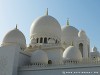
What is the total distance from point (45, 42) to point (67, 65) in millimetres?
7788

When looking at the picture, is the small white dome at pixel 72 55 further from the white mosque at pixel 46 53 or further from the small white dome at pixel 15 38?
the small white dome at pixel 15 38

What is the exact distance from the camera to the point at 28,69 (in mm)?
18969

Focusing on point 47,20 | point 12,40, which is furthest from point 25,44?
point 47,20

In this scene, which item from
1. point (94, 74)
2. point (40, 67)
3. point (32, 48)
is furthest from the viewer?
point (32, 48)

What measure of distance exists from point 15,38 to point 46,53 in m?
4.62

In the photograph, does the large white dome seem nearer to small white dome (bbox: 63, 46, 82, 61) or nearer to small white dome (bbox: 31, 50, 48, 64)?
small white dome (bbox: 31, 50, 48, 64)

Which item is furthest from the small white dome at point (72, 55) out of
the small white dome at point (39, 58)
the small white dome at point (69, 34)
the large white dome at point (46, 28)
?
the small white dome at point (69, 34)

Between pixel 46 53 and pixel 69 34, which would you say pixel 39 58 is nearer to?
pixel 46 53

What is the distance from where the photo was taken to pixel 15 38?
24.0m

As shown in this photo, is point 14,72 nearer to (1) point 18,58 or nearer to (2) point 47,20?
(1) point 18,58

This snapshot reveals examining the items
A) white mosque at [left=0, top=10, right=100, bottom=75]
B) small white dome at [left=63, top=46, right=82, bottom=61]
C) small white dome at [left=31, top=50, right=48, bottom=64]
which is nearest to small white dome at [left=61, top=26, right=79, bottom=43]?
white mosque at [left=0, top=10, right=100, bottom=75]

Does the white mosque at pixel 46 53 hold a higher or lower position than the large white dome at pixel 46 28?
lower

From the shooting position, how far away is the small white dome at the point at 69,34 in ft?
89.9

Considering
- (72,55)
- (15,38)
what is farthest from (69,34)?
(72,55)
